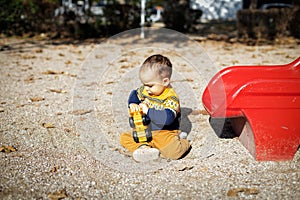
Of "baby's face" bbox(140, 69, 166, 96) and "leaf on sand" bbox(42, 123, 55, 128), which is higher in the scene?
"baby's face" bbox(140, 69, 166, 96)

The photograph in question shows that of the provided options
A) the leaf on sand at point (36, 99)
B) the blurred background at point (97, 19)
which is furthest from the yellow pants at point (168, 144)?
the blurred background at point (97, 19)

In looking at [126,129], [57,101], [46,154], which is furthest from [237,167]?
[57,101]

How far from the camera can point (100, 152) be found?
3.03 m

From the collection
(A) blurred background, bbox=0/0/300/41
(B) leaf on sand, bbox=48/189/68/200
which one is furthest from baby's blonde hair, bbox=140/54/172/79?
(A) blurred background, bbox=0/0/300/41

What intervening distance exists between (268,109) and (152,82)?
0.93 meters

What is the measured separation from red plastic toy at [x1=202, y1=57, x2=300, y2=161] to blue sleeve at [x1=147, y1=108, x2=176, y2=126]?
33 cm

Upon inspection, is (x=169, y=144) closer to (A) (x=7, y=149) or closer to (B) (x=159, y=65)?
(B) (x=159, y=65)

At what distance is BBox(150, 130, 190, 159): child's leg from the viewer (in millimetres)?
2836

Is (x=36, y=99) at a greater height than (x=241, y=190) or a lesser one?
lesser

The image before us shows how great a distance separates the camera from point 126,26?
1174 centimetres

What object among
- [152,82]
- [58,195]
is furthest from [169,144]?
[58,195]

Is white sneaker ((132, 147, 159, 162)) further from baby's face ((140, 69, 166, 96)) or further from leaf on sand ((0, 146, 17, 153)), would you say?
leaf on sand ((0, 146, 17, 153))

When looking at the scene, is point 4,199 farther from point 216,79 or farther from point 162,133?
point 216,79

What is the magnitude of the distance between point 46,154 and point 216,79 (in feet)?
5.28
